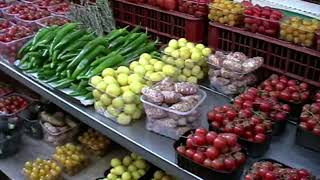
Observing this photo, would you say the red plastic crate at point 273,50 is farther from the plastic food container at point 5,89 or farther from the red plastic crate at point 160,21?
the plastic food container at point 5,89

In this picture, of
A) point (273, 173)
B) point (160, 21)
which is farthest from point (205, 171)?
point (160, 21)

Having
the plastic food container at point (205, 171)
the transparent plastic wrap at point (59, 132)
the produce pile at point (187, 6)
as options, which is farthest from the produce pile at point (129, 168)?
the produce pile at point (187, 6)

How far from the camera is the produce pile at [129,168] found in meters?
2.50

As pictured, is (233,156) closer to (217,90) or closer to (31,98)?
(217,90)

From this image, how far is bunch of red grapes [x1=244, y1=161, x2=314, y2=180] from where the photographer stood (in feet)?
5.23

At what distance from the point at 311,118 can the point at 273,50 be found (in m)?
0.56

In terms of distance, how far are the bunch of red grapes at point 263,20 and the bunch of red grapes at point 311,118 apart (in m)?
0.52

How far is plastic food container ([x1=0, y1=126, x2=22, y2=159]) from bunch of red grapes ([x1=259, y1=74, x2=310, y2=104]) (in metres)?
1.71

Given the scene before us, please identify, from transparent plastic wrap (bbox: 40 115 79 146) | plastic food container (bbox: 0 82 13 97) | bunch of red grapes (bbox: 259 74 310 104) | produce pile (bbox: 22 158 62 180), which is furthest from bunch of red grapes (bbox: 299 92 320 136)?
plastic food container (bbox: 0 82 13 97)

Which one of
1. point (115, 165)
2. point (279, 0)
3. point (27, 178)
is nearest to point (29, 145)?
point (27, 178)

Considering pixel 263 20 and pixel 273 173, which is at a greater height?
pixel 263 20

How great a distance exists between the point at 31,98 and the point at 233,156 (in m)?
2.04

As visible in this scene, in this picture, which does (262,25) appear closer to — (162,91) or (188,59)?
(188,59)

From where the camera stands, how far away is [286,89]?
2.03 meters
